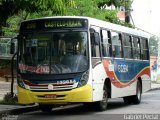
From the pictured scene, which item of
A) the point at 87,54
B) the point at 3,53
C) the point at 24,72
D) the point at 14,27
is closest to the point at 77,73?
the point at 87,54

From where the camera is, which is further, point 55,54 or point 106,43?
point 106,43

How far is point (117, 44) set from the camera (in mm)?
19875

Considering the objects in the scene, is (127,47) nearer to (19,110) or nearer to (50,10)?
(19,110)

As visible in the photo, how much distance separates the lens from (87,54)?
54.7 ft

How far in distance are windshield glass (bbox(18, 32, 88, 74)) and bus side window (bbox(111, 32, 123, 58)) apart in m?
2.85

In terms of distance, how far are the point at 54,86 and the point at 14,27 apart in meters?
18.5

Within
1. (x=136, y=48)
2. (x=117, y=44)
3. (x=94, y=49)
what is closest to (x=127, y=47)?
(x=117, y=44)

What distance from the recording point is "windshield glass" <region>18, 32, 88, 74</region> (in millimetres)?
16516

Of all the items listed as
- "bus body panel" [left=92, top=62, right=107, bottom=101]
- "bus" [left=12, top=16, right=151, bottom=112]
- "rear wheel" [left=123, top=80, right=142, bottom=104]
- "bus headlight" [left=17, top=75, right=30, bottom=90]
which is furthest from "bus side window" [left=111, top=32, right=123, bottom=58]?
"bus headlight" [left=17, top=75, right=30, bottom=90]

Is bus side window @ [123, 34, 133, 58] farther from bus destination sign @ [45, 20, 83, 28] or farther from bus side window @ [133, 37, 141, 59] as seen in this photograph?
bus destination sign @ [45, 20, 83, 28]

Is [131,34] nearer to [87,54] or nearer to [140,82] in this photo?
[140,82]

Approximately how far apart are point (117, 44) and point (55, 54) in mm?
3880

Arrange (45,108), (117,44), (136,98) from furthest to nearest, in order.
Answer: (136,98)
(117,44)
(45,108)

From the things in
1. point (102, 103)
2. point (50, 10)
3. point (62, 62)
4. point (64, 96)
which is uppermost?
point (50, 10)
